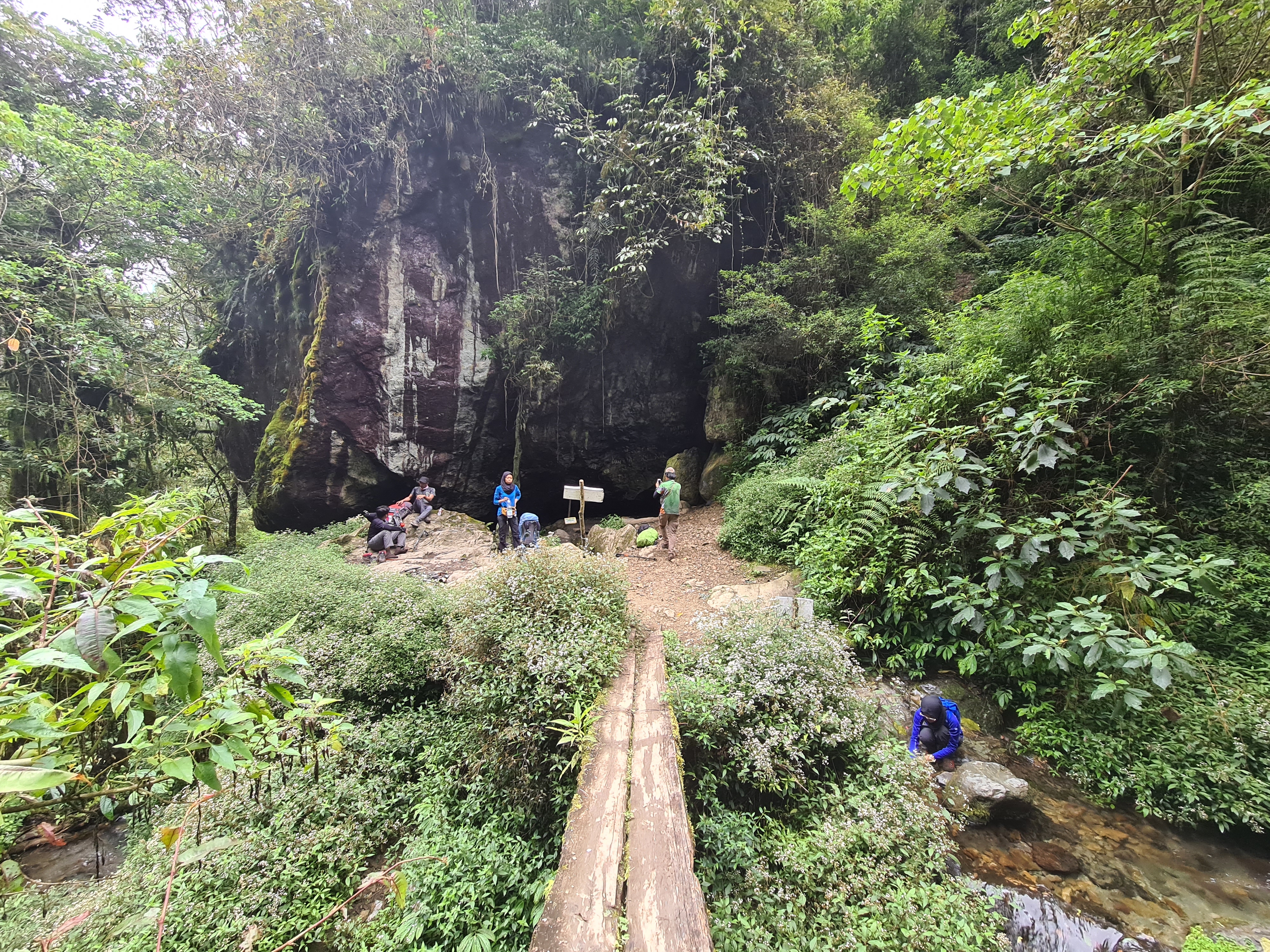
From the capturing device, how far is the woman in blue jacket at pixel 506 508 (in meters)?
8.80

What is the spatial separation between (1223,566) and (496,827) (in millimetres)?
6336

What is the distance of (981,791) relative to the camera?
11.6 feet

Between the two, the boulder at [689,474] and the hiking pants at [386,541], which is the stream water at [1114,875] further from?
the hiking pants at [386,541]

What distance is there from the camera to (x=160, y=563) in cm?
139

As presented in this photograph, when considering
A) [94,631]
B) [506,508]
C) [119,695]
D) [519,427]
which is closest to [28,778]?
[119,695]

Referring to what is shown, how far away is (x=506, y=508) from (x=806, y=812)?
7.02 m

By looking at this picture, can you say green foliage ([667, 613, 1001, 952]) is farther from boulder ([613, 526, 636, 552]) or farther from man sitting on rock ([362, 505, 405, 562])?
man sitting on rock ([362, 505, 405, 562])

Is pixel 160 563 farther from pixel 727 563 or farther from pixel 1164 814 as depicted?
pixel 727 563

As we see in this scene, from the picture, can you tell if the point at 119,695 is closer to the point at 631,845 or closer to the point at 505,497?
the point at 631,845

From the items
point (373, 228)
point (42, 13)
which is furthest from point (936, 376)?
point (42, 13)

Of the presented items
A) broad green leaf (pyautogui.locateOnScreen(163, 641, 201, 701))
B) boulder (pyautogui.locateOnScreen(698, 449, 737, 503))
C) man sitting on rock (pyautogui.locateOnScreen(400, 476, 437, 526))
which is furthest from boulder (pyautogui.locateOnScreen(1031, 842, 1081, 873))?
man sitting on rock (pyautogui.locateOnScreen(400, 476, 437, 526))

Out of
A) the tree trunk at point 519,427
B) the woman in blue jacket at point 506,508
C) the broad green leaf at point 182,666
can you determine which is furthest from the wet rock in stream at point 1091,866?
the tree trunk at point 519,427

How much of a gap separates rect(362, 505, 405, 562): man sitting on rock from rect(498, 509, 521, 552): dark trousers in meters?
2.37

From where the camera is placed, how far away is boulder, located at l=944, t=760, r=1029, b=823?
3486mm
